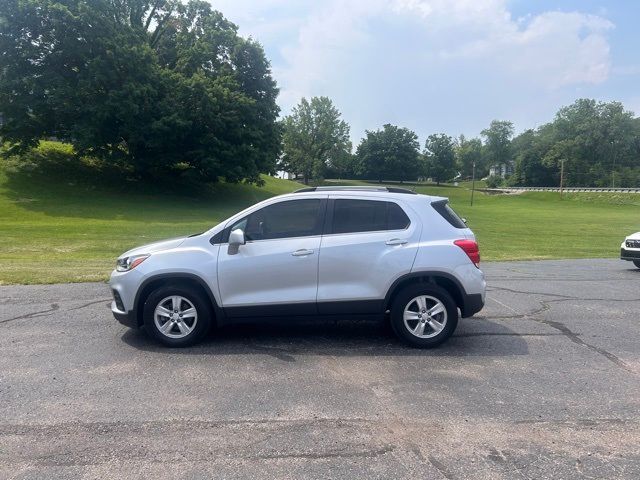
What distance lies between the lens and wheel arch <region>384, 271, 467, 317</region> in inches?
237

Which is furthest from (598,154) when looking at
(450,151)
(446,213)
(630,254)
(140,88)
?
(446,213)

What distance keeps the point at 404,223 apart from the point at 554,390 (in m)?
2.36

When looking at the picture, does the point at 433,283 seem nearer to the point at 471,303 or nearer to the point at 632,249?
the point at 471,303

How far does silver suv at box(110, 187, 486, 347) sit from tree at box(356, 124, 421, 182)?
114 m

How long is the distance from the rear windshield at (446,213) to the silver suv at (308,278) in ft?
0.69

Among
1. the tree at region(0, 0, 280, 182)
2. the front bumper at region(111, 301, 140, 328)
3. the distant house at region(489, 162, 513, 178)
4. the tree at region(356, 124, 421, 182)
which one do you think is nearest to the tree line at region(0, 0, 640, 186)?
the tree at region(0, 0, 280, 182)

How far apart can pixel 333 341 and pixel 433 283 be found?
→ 4.54 ft

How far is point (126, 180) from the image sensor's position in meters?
41.1

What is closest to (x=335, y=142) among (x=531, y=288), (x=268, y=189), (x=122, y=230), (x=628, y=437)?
(x=268, y=189)

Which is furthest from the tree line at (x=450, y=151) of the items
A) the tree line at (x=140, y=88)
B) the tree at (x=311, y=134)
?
the tree line at (x=140, y=88)

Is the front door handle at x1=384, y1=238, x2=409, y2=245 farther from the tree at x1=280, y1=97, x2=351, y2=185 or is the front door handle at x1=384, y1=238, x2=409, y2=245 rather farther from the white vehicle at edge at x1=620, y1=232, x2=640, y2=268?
the tree at x1=280, y1=97, x2=351, y2=185

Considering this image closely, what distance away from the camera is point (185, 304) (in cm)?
609

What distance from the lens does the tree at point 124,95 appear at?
111 ft

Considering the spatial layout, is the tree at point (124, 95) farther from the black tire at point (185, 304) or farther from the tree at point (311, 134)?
the tree at point (311, 134)
